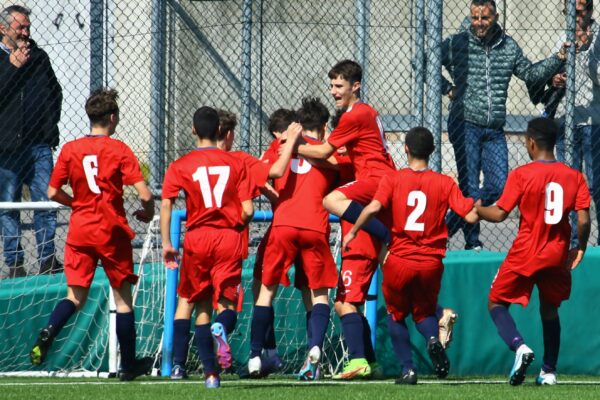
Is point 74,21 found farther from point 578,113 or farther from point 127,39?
point 578,113

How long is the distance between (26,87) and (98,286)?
1.78 metres

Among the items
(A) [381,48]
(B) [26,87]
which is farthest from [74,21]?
(A) [381,48]

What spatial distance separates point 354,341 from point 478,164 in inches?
98.7

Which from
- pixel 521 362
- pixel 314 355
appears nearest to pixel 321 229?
pixel 314 355

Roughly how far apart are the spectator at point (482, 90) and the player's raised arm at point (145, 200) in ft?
10.1

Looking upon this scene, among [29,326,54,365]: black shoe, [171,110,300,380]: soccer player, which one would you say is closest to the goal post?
[171,110,300,380]: soccer player

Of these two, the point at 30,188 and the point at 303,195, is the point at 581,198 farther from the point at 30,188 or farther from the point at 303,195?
the point at 30,188

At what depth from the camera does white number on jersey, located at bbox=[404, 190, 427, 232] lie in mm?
7941

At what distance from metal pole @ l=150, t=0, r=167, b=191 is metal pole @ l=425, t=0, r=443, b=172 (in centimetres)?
215

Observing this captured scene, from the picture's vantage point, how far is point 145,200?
7848 millimetres

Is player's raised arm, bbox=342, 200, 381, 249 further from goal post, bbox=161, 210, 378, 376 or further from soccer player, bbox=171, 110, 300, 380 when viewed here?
goal post, bbox=161, 210, 378, 376

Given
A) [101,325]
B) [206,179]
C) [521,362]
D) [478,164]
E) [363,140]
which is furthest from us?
[478,164]

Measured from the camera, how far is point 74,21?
11477mm

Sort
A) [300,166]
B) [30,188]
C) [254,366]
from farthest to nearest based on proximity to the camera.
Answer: [30,188]
[300,166]
[254,366]
